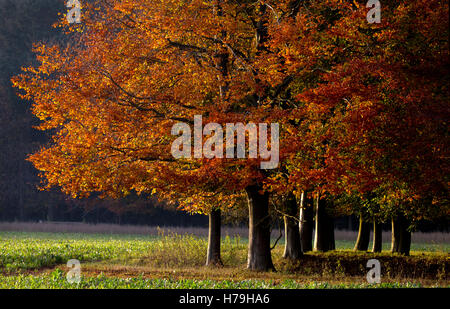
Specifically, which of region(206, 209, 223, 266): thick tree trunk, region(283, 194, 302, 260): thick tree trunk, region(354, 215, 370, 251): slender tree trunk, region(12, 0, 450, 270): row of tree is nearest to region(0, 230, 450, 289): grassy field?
region(283, 194, 302, 260): thick tree trunk

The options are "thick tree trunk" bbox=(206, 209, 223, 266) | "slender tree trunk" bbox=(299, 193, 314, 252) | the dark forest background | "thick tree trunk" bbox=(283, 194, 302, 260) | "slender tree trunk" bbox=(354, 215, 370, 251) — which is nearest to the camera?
"thick tree trunk" bbox=(206, 209, 223, 266)

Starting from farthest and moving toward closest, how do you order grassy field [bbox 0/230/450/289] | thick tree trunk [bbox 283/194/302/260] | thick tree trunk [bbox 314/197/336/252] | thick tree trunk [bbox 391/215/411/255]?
thick tree trunk [bbox 391/215/411/255] < thick tree trunk [bbox 314/197/336/252] < thick tree trunk [bbox 283/194/302/260] < grassy field [bbox 0/230/450/289]

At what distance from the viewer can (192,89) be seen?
20781mm

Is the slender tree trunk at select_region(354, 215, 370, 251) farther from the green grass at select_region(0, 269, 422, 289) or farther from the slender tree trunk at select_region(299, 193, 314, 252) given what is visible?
the green grass at select_region(0, 269, 422, 289)

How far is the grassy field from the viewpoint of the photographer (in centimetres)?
1589

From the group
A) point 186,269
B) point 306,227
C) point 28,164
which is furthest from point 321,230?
point 28,164

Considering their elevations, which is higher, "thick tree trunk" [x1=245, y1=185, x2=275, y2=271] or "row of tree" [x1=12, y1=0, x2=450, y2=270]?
"row of tree" [x1=12, y1=0, x2=450, y2=270]

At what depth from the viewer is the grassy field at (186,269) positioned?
15891 mm

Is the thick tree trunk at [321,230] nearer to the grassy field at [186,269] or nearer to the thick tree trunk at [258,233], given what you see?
the grassy field at [186,269]

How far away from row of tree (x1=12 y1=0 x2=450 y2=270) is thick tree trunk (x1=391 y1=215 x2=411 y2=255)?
282 inches

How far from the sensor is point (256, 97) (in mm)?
21578
